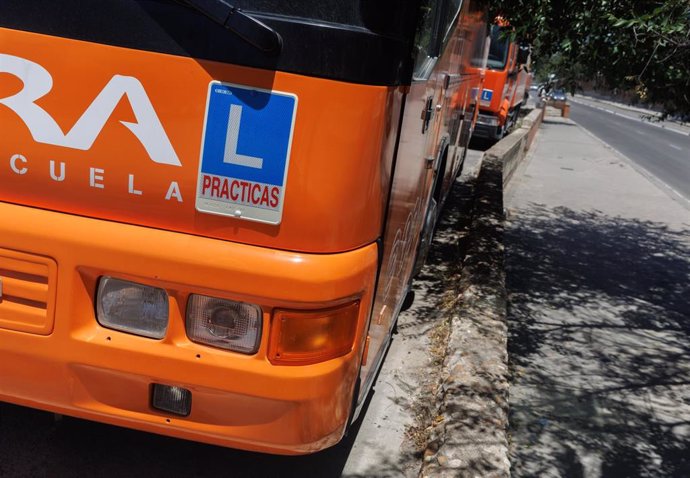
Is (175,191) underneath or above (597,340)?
above

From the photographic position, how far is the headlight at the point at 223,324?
236cm

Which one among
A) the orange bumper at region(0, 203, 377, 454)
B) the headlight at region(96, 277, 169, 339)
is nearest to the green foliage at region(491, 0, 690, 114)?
the orange bumper at region(0, 203, 377, 454)

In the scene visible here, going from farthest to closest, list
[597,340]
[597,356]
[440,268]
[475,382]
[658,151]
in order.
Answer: [658,151]
[440,268]
[597,340]
[597,356]
[475,382]

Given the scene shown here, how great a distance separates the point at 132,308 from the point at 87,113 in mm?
665

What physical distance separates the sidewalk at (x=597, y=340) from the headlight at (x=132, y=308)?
2.20 m

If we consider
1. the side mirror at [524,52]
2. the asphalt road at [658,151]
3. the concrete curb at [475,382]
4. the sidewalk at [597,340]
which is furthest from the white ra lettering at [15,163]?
the asphalt road at [658,151]

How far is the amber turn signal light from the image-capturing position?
7.68 feet

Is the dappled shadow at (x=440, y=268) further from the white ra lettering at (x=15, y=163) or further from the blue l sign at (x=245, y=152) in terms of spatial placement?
the white ra lettering at (x=15, y=163)

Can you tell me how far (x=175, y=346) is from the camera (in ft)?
7.82

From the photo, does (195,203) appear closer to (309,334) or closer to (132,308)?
(132,308)

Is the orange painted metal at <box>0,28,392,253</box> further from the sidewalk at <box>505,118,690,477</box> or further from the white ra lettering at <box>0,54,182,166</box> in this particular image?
the sidewalk at <box>505,118,690,477</box>

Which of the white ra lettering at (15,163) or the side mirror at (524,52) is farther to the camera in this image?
the side mirror at (524,52)

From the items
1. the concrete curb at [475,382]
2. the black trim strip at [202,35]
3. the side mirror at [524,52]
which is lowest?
the concrete curb at [475,382]

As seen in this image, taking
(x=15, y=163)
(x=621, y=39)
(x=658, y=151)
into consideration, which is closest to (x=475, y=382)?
(x=15, y=163)
